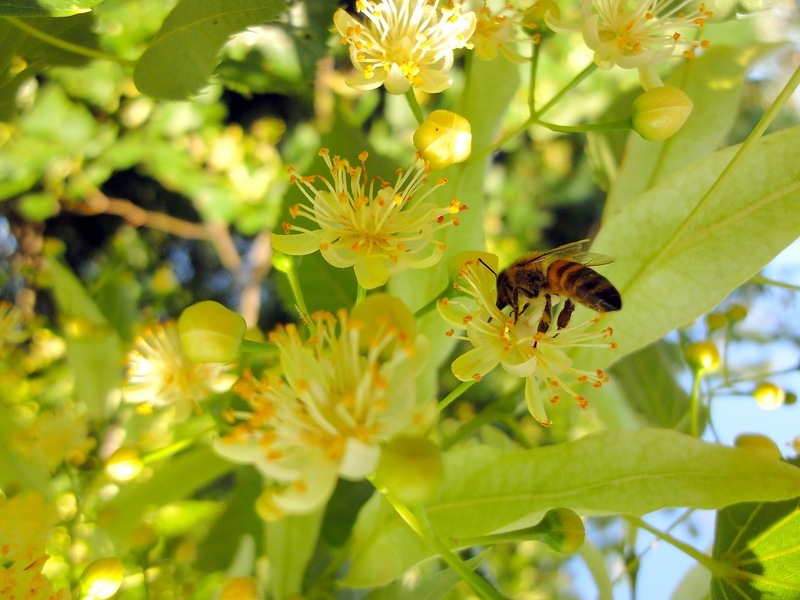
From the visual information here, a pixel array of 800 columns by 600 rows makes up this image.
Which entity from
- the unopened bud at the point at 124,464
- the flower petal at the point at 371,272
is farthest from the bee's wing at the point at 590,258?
the unopened bud at the point at 124,464

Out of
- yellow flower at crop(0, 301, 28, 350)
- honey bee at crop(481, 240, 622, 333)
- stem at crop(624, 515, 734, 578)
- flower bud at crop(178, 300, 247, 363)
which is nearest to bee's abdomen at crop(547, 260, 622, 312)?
honey bee at crop(481, 240, 622, 333)

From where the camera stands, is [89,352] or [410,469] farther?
[89,352]

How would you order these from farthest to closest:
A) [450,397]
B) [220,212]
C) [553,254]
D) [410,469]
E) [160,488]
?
[220,212] → [160,488] → [553,254] → [450,397] → [410,469]

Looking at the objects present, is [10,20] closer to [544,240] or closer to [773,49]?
[773,49]

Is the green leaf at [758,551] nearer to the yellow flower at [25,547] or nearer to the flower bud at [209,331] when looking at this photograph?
the flower bud at [209,331]

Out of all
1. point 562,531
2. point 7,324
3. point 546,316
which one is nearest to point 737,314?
point 546,316

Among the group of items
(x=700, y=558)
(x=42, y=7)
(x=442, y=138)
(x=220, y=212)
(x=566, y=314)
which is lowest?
(x=220, y=212)

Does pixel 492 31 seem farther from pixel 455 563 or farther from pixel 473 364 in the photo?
pixel 455 563
